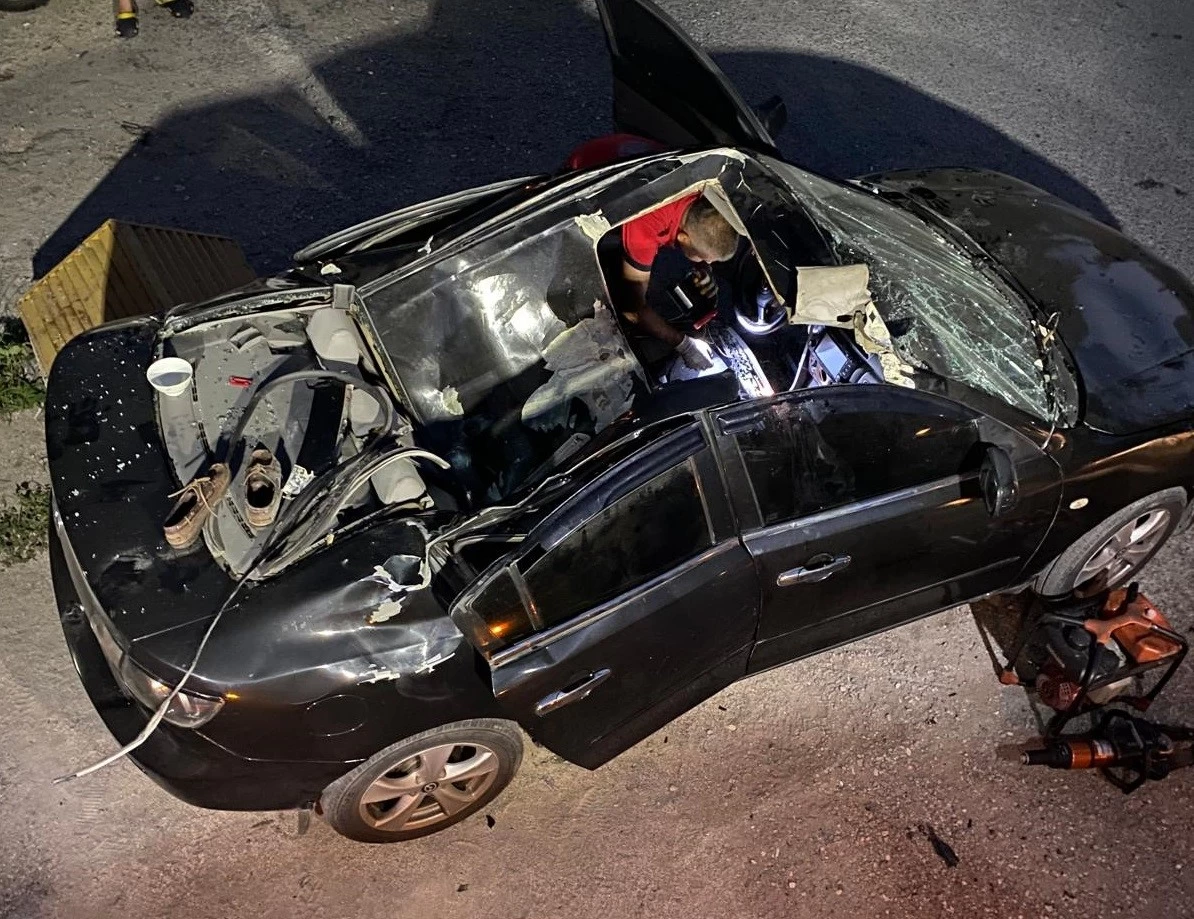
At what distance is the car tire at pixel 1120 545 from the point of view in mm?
4066

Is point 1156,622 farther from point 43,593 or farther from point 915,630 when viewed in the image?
point 43,593

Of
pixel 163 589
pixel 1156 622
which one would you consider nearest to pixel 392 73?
pixel 163 589

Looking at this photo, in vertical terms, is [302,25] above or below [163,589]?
above

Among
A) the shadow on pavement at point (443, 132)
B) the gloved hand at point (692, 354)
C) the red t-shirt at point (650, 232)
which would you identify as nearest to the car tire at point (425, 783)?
the gloved hand at point (692, 354)

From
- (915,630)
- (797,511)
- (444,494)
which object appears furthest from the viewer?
(915,630)

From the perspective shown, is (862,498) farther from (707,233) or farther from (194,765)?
(194,765)

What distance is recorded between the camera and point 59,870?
3.56 metres

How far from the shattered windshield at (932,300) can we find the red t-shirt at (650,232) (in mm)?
503

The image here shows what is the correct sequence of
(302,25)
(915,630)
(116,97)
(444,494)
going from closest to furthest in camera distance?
1. (444,494)
2. (915,630)
3. (116,97)
4. (302,25)

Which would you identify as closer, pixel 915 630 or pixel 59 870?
pixel 59 870

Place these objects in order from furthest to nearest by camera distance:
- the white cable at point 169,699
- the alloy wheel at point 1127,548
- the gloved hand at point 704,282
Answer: the gloved hand at point 704,282 → the alloy wheel at point 1127,548 → the white cable at point 169,699

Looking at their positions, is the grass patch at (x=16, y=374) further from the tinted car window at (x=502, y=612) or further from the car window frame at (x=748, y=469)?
the car window frame at (x=748, y=469)

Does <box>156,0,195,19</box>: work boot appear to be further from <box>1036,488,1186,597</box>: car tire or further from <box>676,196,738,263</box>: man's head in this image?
<box>1036,488,1186,597</box>: car tire

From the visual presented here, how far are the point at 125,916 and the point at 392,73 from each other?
5.08 meters
